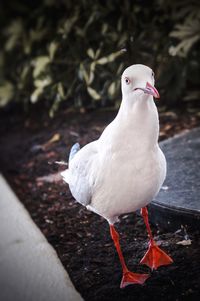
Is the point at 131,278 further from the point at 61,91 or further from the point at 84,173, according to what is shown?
the point at 61,91

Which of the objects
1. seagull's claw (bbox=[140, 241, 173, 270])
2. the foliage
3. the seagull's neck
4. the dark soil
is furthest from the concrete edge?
the foliage

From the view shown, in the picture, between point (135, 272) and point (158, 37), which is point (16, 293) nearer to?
point (135, 272)

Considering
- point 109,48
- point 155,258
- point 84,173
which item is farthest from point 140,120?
point 109,48

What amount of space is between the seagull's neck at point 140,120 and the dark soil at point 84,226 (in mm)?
493

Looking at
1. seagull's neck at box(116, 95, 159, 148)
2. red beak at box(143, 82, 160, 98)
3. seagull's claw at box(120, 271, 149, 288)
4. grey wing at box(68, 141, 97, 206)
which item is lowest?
seagull's claw at box(120, 271, 149, 288)

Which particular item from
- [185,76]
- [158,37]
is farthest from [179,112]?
[158,37]

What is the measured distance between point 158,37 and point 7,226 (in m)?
1.50

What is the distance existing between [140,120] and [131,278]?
0.56 m

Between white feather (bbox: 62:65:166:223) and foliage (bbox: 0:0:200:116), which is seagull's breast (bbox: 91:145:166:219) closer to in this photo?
white feather (bbox: 62:65:166:223)

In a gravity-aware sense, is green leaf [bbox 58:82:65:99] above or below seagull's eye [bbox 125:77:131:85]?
below

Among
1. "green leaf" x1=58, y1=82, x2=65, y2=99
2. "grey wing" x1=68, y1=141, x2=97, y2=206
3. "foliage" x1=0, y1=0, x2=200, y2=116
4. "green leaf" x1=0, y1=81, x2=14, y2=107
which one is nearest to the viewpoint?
"grey wing" x1=68, y1=141, x2=97, y2=206

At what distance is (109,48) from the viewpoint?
121 inches

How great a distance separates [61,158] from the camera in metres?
2.94

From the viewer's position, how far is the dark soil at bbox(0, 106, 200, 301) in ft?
6.01
